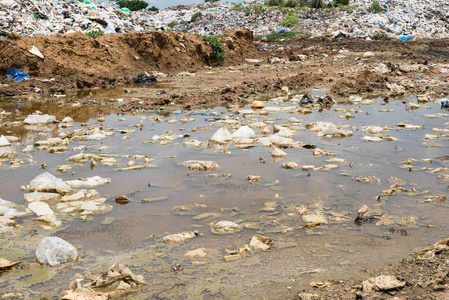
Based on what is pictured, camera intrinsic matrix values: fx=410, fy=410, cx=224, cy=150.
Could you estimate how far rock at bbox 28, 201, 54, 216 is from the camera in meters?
3.04

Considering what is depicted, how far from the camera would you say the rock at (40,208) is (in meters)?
3.04

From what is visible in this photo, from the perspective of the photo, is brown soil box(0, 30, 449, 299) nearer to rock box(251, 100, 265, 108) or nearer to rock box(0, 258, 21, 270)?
rock box(251, 100, 265, 108)

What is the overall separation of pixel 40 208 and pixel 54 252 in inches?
33.2

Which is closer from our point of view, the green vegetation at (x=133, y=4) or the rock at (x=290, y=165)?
the rock at (x=290, y=165)

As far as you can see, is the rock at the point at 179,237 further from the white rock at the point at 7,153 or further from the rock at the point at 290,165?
the white rock at the point at 7,153

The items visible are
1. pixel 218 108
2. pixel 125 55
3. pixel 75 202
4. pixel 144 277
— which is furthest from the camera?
pixel 125 55

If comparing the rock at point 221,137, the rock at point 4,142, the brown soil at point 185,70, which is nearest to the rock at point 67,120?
the brown soil at point 185,70

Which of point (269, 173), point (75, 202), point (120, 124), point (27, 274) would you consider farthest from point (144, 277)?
point (120, 124)

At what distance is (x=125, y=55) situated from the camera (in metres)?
11.0

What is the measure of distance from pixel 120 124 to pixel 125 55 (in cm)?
568

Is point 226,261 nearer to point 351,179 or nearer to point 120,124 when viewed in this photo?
point 351,179

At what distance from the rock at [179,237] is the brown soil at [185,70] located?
4.44 metres

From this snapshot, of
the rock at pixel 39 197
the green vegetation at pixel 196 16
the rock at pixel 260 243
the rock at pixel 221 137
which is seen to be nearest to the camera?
the rock at pixel 260 243

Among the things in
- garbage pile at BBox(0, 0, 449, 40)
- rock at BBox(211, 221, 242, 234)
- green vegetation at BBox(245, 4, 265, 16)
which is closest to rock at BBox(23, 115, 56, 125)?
rock at BBox(211, 221, 242, 234)
